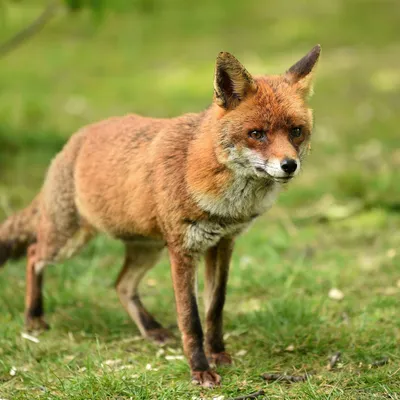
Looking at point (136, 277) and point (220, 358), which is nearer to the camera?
point (220, 358)

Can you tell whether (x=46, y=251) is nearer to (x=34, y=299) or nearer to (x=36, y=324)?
(x=34, y=299)

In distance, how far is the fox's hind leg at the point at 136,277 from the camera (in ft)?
20.8

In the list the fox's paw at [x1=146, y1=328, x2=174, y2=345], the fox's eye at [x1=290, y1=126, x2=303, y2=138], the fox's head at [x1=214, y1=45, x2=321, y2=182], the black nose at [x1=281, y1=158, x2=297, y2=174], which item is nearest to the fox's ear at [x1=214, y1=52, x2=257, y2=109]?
the fox's head at [x1=214, y1=45, x2=321, y2=182]

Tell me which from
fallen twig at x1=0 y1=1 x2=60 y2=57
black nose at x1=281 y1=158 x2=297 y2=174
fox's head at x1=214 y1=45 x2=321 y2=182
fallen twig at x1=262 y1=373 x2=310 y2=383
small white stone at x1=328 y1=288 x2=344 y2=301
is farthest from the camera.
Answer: fallen twig at x1=0 y1=1 x2=60 y2=57

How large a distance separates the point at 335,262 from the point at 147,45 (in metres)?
12.4

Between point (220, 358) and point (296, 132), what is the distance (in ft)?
5.74

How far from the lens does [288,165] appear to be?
4676mm

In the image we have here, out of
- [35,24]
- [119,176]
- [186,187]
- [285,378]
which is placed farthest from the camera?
[35,24]

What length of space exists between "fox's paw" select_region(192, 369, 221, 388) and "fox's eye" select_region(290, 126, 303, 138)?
166cm

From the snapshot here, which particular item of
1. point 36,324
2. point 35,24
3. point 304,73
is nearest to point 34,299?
point 36,324

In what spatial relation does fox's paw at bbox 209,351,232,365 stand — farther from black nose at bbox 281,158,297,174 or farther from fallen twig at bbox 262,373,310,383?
black nose at bbox 281,158,297,174

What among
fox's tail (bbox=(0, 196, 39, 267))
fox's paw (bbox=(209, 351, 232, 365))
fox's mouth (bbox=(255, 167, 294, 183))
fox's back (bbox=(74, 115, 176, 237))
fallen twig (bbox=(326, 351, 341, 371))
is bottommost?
fox's paw (bbox=(209, 351, 232, 365))

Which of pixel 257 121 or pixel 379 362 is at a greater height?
pixel 257 121

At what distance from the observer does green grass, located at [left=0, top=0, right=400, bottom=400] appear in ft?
17.5
